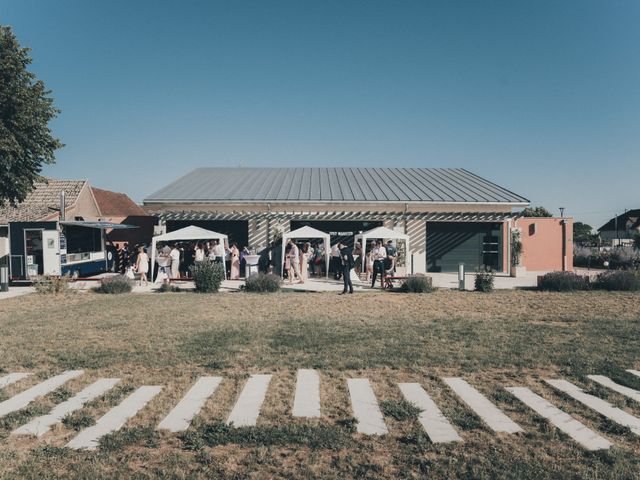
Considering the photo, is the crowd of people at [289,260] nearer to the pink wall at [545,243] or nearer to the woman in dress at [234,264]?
the woman in dress at [234,264]

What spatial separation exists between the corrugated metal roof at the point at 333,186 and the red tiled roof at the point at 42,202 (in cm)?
617

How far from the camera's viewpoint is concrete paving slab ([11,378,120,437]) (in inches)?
151

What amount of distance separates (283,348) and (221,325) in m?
2.26

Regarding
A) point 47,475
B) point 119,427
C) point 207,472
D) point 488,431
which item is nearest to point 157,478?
point 207,472

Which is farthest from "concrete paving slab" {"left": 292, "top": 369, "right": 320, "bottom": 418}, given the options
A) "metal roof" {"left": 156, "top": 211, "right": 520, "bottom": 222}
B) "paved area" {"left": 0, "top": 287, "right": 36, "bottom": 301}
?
"metal roof" {"left": 156, "top": 211, "right": 520, "bottom": 222}

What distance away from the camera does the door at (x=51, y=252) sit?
49.0ft

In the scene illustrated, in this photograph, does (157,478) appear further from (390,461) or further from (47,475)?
(390,461)

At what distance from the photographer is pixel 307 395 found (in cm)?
468

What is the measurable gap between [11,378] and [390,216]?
15650 mm

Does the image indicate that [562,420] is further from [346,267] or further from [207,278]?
[207,278]

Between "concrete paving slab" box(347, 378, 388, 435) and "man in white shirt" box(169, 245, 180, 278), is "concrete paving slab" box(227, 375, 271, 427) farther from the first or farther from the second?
"man in white shirt" box(169, 245, 180, 278)

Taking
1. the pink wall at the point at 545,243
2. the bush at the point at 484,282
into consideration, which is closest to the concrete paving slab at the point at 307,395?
the bush at the point at 484,282

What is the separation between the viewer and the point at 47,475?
3100 mm

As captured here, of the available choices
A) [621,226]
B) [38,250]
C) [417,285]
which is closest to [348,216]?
[417,285]
